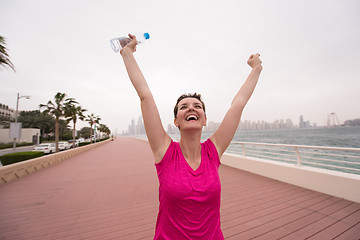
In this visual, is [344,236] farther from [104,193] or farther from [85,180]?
[85,180]

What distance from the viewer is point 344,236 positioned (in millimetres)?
2396

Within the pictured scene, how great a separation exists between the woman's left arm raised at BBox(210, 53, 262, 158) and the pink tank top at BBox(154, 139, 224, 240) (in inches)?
11.7

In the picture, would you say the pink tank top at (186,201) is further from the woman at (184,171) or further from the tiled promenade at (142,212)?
the tiled promenade at (142,212)

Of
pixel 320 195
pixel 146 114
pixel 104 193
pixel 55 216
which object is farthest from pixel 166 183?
pixel 320 195

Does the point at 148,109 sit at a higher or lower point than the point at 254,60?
lower

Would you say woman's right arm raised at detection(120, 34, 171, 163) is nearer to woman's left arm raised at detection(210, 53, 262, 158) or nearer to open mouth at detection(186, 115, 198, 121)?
open mouth at detection(186, 115, 198, 121)

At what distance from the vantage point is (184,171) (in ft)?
3.32

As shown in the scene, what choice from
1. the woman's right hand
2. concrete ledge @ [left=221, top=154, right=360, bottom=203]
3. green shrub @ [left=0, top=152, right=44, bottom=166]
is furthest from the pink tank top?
green shrub @ [left=0, top=152, right=44, bottom=166]

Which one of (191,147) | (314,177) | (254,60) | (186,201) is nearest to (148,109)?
(191,147)

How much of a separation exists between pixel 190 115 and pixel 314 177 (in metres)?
4.76

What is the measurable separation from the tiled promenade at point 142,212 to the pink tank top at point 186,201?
2.02m

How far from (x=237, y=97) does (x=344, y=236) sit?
120 inches

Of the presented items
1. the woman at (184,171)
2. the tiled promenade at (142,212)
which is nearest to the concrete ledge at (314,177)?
the tiled promenade at (142,212)

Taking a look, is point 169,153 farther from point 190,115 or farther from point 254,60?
point 254,60
